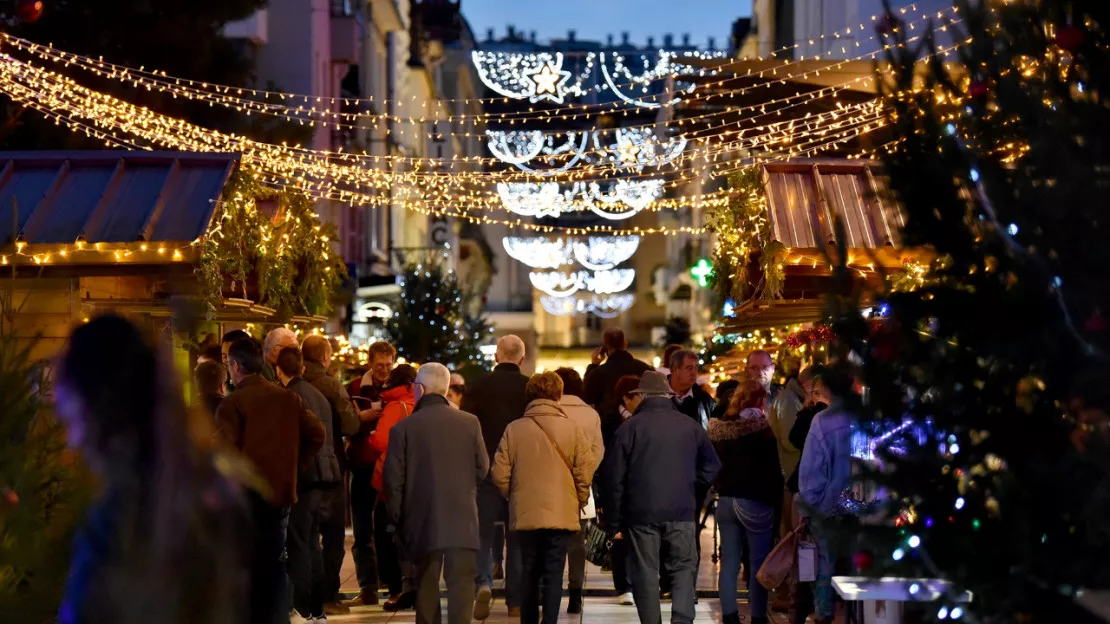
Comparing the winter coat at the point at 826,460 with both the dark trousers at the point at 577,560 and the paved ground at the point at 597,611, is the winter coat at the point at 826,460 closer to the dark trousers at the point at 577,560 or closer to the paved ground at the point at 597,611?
the paved ground at the point at 597,611

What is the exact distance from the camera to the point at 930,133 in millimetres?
4363

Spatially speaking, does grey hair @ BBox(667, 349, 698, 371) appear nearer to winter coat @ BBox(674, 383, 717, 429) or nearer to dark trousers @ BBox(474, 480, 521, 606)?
winter coat @ BBox(674, 383, 717, 429)

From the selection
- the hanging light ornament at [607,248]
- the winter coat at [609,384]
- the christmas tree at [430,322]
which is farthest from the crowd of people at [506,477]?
the hanging light ornament at [607,248]

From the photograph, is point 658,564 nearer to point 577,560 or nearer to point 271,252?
point 577,560

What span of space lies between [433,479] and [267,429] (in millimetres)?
1035

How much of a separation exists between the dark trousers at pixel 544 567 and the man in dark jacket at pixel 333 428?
5.43ft

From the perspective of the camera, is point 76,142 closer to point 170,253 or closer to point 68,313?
point 68,313

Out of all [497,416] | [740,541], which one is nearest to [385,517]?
[497,416]

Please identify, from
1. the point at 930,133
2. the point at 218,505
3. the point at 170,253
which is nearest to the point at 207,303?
the point at 170,253

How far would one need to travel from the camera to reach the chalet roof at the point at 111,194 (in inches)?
453

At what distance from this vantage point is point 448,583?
9102 millimetres

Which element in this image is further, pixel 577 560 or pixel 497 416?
pixel 497 416

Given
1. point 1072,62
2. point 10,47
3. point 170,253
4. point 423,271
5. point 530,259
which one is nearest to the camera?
point 1072,62

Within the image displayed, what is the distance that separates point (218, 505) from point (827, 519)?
69.8 inches
